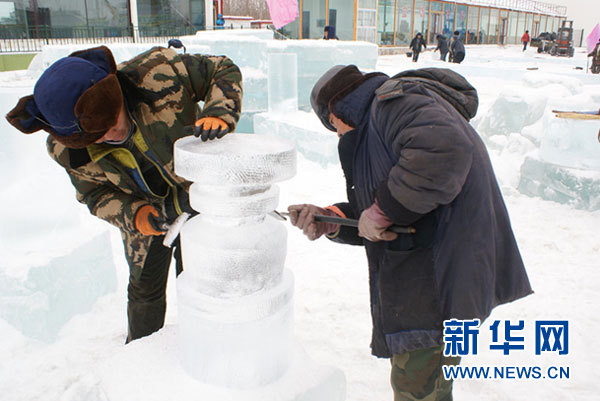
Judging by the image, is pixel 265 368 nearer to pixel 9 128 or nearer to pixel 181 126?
pixel 181 126

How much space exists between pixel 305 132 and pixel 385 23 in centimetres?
1723

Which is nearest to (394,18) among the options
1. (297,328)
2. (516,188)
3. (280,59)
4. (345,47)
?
(345,47)

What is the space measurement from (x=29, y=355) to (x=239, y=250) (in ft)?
6.12

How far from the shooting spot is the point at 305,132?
5.39 m

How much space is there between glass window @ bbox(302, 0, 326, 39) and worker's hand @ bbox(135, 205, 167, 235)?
61.3 ft

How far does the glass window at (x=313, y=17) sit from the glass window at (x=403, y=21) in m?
4.15

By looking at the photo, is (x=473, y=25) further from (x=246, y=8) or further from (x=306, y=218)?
(x=306, y=218)

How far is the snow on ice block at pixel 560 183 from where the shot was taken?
4102mm

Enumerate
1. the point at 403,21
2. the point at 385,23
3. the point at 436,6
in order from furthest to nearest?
the point at 436,6, the point at 403,21, the point at 385,23

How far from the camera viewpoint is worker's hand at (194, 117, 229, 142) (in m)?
1.09

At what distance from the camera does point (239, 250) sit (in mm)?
900

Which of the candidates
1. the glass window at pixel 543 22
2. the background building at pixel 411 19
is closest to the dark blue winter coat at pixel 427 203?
the background building at pixel 411 19

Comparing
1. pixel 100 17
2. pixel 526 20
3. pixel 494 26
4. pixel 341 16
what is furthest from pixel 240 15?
pixel 526 20

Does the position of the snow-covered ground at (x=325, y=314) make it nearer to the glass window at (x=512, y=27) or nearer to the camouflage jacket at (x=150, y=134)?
the camouflage jacket at (x=150, y=134)
